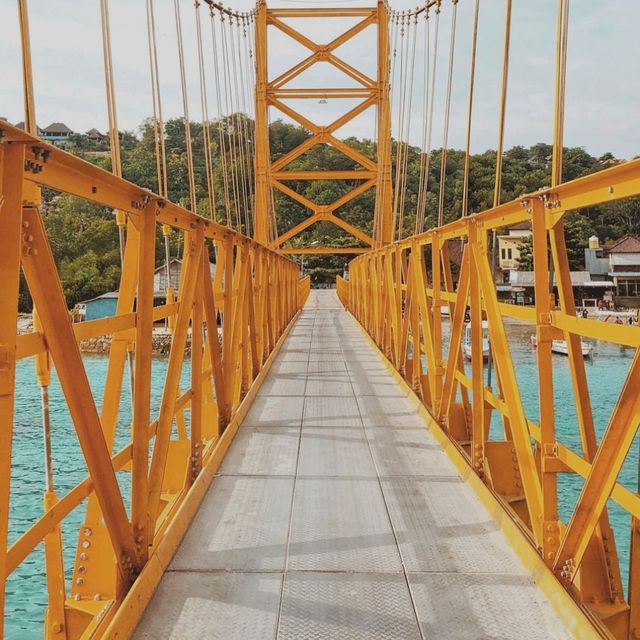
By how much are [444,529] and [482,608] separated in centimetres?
48

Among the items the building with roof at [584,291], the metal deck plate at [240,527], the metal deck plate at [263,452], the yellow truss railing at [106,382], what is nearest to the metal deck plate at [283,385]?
the metal deck plate at [263,452]

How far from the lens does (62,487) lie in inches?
310

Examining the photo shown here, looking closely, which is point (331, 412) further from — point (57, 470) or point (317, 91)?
point (317, 91)

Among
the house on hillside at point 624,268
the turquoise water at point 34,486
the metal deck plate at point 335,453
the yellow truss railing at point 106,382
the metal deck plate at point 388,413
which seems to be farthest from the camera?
the house on hillside at point 624,268

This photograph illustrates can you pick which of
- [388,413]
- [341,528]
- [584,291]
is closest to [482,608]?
[341,528]

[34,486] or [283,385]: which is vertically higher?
[283,385]

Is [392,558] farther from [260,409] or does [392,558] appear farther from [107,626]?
[260,409]

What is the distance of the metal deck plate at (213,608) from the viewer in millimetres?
1494

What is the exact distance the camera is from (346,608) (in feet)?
5.26

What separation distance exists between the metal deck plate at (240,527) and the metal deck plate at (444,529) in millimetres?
371

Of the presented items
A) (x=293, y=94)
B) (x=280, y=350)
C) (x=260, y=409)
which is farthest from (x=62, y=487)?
(x=293, y=94)

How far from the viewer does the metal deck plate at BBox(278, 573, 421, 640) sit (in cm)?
150

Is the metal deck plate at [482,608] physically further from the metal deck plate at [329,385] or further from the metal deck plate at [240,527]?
the metal deck plate at [329,385]

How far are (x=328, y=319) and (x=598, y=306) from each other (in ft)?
91.4
